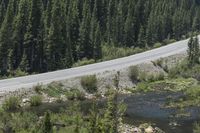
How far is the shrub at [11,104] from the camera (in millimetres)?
68250

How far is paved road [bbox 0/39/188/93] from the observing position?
76.8 m

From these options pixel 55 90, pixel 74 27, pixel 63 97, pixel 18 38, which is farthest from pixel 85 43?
pixel 63 97

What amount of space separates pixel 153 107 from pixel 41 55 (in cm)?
3447

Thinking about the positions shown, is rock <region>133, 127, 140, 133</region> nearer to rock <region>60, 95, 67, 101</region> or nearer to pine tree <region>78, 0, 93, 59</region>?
rock <region>60, 95, 67, 101</region>

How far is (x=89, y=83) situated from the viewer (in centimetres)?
8325

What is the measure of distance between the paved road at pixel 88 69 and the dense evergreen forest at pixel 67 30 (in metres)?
9.26

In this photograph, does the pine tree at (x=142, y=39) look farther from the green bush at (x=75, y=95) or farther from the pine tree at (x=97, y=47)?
the green bush at (x=75, y=95)

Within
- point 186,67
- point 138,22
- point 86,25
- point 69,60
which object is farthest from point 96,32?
point 138,22

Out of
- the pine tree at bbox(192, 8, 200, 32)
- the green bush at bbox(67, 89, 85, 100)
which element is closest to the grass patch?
the green bush at bbox(67, 89, 85, 100)

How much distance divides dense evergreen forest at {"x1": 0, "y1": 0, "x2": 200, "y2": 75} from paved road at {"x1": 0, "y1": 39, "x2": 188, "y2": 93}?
926cm

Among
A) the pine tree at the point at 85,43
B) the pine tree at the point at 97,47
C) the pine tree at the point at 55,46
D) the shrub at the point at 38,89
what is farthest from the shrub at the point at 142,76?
the shrub at the point at 38,89

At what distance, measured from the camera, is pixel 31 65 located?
331ft

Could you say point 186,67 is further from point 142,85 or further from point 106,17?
point 106,17

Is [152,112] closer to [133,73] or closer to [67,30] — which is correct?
[133,73]
